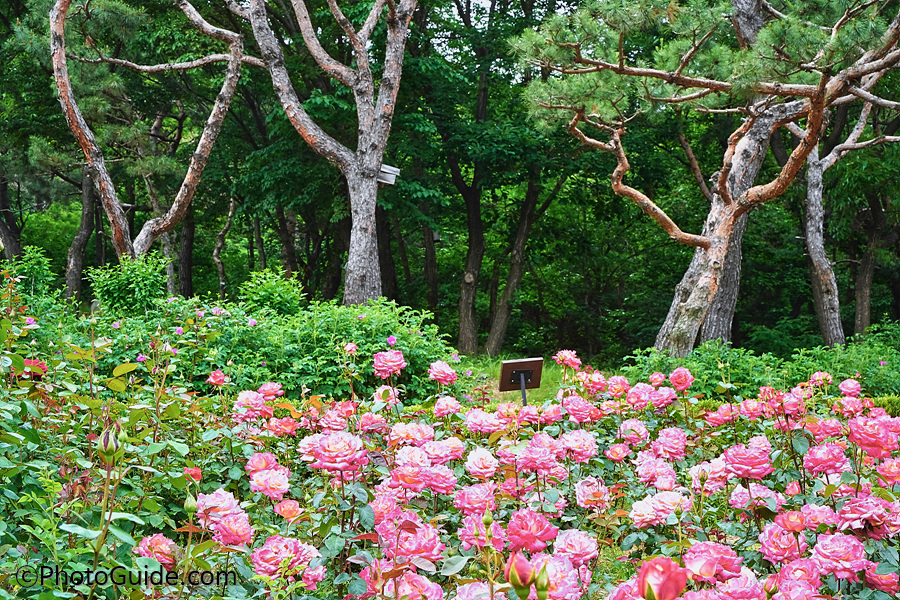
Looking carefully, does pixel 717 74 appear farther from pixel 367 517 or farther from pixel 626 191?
pixel 367 517

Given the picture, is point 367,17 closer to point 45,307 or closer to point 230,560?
point 45,307

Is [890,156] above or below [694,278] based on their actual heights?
above

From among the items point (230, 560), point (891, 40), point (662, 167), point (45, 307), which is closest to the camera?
point (230, 560)

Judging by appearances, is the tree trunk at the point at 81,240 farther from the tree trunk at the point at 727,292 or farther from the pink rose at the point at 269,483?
the pink rose at the point at 269,483

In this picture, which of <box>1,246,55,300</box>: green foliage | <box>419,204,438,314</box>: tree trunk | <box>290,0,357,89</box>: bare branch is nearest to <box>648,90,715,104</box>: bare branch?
<box>290,0,357,89</box>: bare branch

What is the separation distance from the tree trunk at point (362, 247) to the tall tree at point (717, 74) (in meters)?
3.02

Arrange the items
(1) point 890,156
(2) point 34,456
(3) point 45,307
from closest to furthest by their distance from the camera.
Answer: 1. (2) point 34,456
2. (3) point 45,307
3. (1) point 890,156

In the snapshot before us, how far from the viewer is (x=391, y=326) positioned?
264 inches

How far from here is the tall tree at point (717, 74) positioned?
5.04 metres

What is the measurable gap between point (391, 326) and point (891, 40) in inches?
178

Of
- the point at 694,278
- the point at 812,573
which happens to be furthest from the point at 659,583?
the point at 694,278

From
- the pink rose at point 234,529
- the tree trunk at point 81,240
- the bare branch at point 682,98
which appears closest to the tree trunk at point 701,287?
the bare branch at point 682,98

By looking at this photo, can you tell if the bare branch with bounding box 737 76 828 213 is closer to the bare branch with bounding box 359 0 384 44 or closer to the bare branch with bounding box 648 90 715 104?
the bare branch with bounding box 648 90 715 104

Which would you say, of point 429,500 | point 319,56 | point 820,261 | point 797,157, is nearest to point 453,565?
point 429,500
